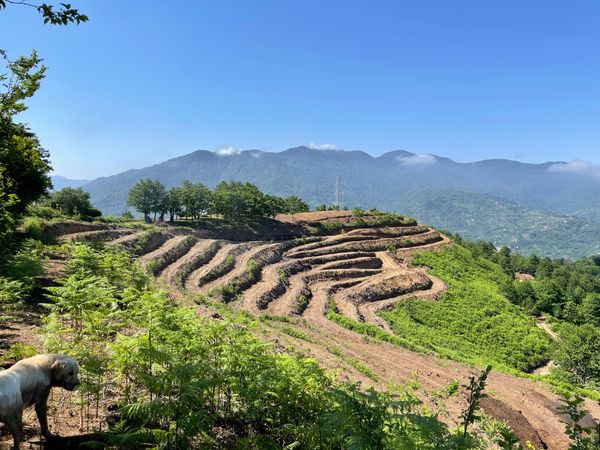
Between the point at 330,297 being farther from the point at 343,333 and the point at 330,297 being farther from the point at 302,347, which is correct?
the point at 302,347

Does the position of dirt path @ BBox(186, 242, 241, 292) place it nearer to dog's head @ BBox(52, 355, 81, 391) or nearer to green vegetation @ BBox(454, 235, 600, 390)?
dog's head @ BBox(52, 355, 81, 391)

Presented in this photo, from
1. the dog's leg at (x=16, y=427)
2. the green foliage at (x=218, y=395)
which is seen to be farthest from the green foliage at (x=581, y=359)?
the dog's leg at (x=16, y=427)

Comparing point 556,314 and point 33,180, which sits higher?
point 33,180

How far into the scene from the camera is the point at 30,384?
578 cm

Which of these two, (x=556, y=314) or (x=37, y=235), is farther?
(x=556, y=314)

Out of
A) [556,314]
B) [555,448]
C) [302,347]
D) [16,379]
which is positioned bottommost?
[556,314]

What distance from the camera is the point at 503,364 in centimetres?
3697

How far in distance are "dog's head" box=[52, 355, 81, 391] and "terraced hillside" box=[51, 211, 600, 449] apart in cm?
1008

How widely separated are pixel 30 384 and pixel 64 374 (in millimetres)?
477

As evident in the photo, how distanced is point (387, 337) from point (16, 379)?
32.4m

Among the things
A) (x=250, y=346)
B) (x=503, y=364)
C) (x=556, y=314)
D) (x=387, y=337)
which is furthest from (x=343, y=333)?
(x=556, y=314)

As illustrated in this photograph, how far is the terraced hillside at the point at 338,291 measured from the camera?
2305 cm

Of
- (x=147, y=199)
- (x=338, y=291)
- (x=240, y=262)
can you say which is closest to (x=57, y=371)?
(x=240, y=262)

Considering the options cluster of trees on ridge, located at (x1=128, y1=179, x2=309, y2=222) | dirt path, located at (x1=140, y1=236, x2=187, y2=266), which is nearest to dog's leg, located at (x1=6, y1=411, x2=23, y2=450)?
dirt path, located at (x1=140, y1=236, x2=187, y2=266)
